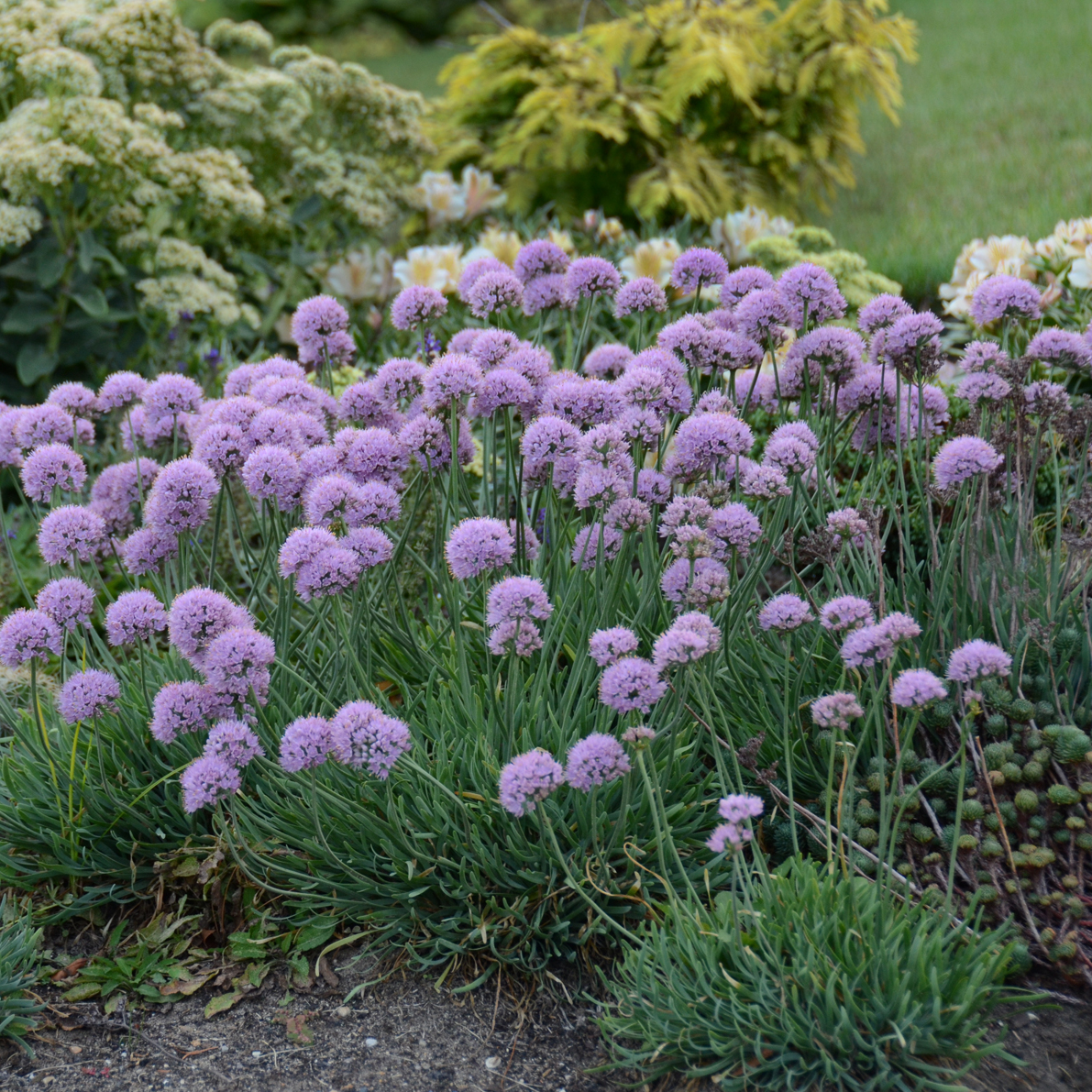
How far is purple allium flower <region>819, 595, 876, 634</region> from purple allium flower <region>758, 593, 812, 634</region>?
0.26 feet

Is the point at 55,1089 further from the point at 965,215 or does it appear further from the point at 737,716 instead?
the point at 965,215

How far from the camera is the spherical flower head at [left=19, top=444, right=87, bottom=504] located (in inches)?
110

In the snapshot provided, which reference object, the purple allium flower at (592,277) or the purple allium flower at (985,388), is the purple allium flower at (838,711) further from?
the purple allium flower at (592,277)

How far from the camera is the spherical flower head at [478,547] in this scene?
2.29 metres

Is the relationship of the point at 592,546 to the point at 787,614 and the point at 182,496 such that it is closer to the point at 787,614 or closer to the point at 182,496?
the point at 787,614

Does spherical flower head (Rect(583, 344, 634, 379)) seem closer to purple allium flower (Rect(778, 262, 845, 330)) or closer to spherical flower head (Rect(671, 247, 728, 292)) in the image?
spherical flower head (Rect(671, 247, 728, 292))

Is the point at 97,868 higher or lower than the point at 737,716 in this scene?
lower

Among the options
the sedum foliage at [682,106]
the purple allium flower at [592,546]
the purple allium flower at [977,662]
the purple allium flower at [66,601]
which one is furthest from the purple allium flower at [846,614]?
the sedum foliage at [682,106]

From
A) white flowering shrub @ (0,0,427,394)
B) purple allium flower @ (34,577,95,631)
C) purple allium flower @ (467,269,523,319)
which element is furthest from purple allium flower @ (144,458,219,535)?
white flowering shrub @ (0,0,427,394)

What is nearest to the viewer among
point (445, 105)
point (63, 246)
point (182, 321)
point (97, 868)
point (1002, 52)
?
point (97, 868)

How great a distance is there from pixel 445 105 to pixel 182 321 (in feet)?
10.3

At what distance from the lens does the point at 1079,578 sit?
2.80m

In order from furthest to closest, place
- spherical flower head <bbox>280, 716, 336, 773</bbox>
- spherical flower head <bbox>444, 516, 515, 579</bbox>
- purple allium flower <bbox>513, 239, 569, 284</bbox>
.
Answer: purple allium flower <bbox>513, 239, 569, 284</bbox> < spherical flower head <bbox>444, 516, 515, 579</bbox> < spherical flower head <bbox>280, 716, 336, 773</bbox>

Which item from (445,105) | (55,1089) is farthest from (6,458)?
(445,105)
